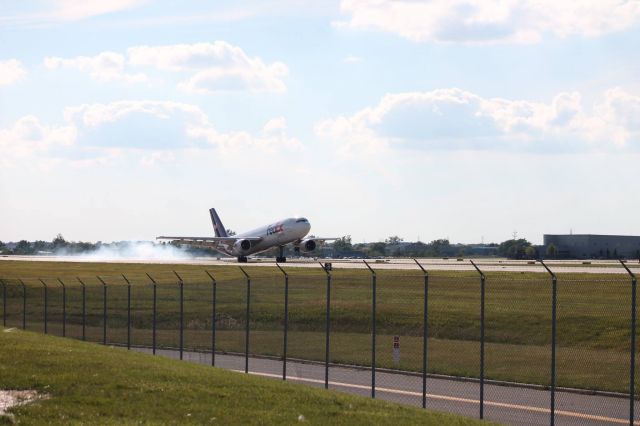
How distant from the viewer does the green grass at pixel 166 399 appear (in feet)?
49.6

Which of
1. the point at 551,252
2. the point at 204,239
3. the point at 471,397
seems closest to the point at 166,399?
the point at 471,397

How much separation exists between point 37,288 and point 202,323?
22.2m

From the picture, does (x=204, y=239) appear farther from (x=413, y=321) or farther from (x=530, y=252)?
(x=413, y=321)

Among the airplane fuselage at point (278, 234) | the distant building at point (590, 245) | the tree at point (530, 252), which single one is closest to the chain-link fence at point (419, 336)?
the airplane fuselage at point (278, 234)

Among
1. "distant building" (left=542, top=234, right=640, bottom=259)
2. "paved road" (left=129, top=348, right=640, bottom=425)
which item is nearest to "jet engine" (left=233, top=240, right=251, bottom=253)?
"distant building" (left=542, top=234, right=640, bottom=259)

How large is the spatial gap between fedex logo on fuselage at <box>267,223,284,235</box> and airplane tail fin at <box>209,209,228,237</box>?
24.7 m

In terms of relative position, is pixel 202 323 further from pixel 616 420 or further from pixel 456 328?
pixel 616 420

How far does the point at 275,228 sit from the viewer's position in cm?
9506

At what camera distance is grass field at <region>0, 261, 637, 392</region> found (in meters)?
27.4

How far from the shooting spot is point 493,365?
27.2m

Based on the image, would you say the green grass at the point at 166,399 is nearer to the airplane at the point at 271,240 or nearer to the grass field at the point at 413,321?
the grass field at the point at 413,321

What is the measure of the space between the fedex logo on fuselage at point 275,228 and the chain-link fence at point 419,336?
124ft

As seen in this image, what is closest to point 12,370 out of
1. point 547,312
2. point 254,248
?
point 547,312

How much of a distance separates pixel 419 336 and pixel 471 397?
40.9 feet
